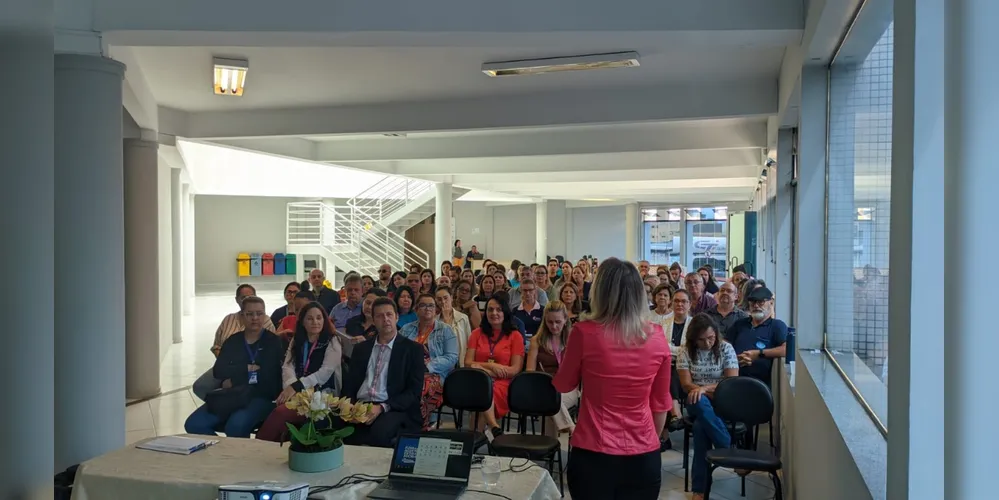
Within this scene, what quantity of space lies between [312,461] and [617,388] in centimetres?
146

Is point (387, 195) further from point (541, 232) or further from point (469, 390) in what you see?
point (469, 390)

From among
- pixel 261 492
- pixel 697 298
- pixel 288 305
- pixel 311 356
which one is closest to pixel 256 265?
pixel 288 305

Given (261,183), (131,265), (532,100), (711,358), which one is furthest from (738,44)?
(261,183)

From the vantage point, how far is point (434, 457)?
329 cm

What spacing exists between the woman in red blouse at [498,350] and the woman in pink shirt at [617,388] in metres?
2.97

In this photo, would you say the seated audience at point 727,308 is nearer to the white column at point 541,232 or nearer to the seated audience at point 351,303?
the seated audience at point 351,303

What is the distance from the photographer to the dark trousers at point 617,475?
3061 mm

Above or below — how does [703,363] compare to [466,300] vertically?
below
